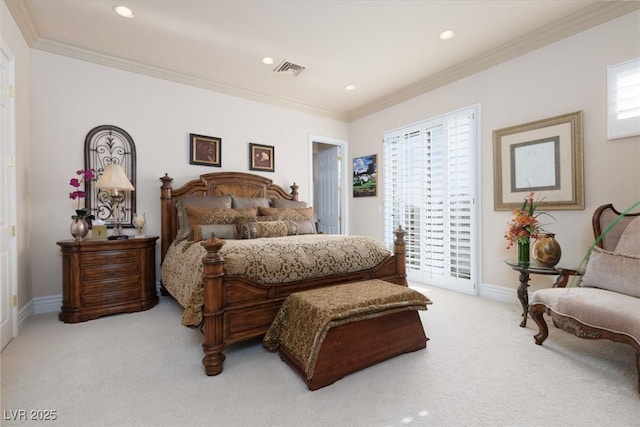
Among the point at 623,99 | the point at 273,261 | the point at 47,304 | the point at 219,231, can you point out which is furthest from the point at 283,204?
the point at 623,99

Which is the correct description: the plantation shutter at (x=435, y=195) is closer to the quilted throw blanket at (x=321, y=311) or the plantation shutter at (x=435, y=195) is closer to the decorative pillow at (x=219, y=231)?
the quilted throw blanket at (x=321, y=311)

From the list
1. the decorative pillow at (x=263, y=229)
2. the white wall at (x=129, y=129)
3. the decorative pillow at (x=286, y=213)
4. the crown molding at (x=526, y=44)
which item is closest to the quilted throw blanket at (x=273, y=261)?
the decorative pillow at (x=263, y=229)

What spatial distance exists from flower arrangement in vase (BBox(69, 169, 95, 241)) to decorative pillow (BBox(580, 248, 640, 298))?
15.2 feet

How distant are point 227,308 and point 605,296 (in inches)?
105

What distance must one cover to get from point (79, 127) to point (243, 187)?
201 cm

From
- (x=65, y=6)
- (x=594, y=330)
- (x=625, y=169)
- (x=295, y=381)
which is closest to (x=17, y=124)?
(x=65, y=6)

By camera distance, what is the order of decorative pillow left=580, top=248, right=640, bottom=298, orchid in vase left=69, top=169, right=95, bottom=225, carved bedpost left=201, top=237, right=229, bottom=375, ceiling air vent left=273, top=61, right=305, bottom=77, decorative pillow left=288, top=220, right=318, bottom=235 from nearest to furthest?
1. carved bedpost left=201, top=237, right=229, bottom=375
2. decorative pillow left=580, top=248, right=640, bottom=298
3. orchid in vase left=69, top=169, right=95, bottom=225
4. decorative pillow left=288, top=220, right=318, bottom=235
5. ceiling air vent left=273, top=61, right=305, bottom=77

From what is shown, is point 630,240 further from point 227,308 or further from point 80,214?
point 80,214

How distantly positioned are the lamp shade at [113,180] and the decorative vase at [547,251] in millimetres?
4287

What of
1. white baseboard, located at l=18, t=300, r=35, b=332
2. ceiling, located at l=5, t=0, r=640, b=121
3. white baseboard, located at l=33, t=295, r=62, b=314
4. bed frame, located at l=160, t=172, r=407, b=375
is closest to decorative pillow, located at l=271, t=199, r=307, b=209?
ceiling, located at l=5, t=0, r=640, b=121

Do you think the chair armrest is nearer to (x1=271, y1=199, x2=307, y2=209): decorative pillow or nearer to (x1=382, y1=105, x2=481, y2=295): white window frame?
(x1=382, y1=105, x2=481, y2=295): white window frame

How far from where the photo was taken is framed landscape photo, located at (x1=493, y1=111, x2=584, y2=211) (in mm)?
2936

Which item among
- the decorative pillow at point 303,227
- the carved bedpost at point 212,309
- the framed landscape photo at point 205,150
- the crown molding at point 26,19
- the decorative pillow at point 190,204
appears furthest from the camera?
the framed landscape photo at point 205,150

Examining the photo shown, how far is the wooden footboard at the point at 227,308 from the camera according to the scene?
1.99 m
